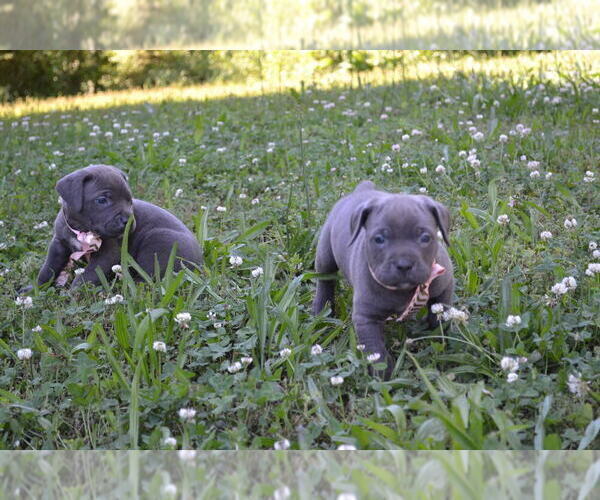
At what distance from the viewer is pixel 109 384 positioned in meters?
3.05

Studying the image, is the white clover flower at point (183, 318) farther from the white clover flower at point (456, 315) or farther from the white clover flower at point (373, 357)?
the white clover flower at point (456, 315)

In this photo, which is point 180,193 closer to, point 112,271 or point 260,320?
point 112,271

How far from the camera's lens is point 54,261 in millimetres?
4559

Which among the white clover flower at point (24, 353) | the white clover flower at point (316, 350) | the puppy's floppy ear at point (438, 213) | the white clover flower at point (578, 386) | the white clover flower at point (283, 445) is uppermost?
the puppy's floppy ear at point (438, 213)

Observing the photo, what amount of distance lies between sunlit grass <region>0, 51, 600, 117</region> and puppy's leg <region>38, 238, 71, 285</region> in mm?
4117

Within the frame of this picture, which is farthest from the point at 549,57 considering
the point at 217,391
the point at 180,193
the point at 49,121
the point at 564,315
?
the point at 217,391

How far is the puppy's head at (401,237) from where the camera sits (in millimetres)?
2994

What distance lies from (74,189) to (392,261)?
211cm

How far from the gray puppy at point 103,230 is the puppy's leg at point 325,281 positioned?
2.71 ft

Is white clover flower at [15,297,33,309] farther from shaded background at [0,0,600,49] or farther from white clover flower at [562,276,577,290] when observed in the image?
white clover flower at [562,276,577,290]

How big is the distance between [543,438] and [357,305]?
104cm

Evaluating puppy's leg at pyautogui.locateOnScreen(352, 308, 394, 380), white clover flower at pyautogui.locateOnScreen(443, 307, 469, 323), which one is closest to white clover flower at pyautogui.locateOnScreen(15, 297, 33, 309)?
puppy's leg at pyautogui.locateOnScreen(352, 308, 394, 380)

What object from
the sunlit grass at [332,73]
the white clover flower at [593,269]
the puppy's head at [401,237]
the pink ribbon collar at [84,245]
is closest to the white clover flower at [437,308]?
the puppy's head at [401,237]

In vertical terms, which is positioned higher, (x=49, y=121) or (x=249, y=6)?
(x=249, y=6)
